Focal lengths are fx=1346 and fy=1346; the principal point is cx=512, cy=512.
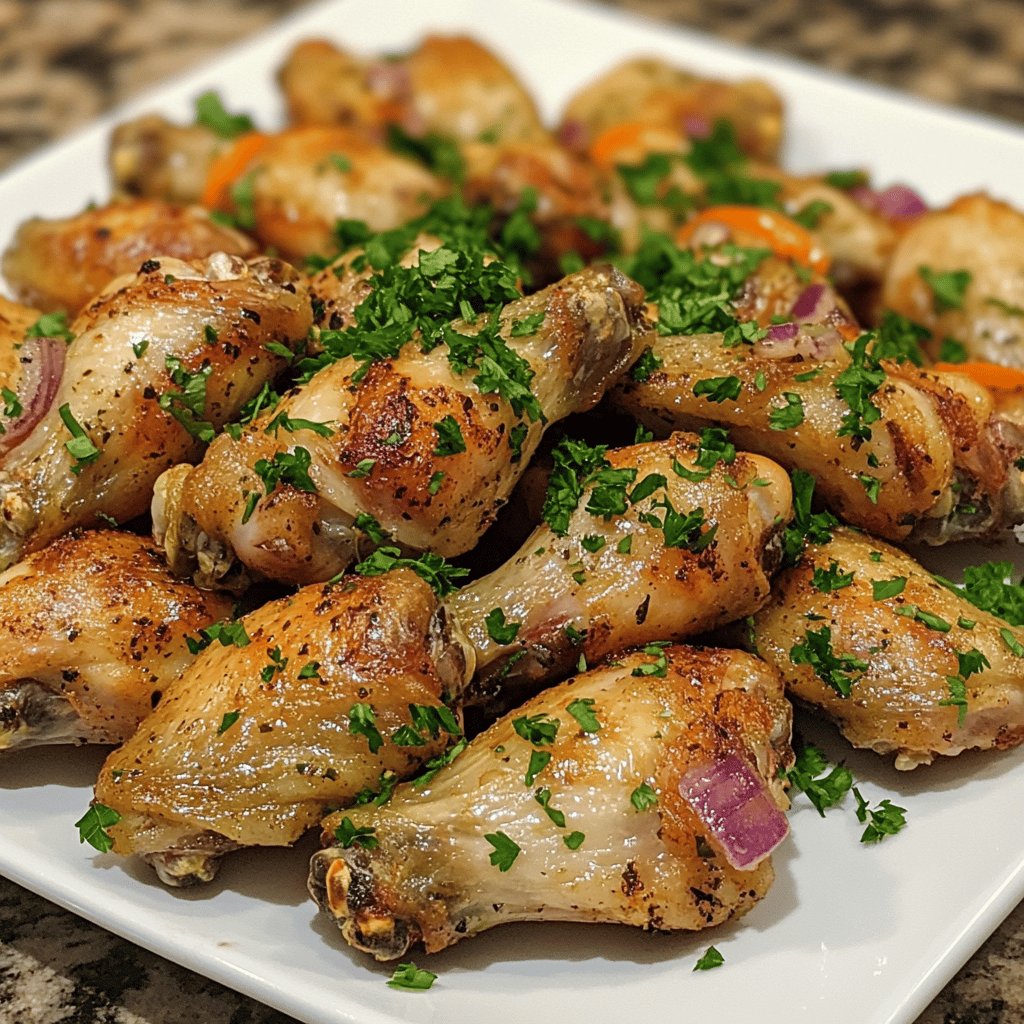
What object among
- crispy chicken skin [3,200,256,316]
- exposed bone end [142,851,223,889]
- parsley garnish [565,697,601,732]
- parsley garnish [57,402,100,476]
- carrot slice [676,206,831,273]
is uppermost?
crispy chicken skin [3,200,256,316]

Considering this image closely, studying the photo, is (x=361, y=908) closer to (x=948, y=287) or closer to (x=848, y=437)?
(x=848, y=437)

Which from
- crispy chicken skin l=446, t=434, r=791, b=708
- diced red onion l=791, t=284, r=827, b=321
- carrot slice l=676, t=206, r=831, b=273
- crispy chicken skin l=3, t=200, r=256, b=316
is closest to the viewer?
crispy chicken skin l=446, t=434, r=791, b=708

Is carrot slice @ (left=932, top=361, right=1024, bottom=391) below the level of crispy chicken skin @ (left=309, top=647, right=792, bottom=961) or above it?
above

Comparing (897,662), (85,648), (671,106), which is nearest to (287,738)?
(85,648)

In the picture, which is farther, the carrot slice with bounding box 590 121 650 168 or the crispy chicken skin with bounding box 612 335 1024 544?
the carrot slice with bounding box 590 121 650 168

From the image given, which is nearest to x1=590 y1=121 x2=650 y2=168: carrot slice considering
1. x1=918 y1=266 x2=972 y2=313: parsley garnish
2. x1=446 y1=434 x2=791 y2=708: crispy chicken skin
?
x1=918 y1=266 x2=972 y2=313: parsley garnish

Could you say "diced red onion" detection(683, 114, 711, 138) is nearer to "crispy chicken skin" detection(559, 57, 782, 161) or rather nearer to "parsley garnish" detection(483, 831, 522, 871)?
"crispy chicken skin" detection(559, 57, 782, 161)

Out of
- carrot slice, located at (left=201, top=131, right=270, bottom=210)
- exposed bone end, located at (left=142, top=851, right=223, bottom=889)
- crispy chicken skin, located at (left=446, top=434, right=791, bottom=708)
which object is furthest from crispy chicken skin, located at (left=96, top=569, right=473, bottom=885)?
carrot slice, located at (left=201, top=131, right=270, bottom=210)

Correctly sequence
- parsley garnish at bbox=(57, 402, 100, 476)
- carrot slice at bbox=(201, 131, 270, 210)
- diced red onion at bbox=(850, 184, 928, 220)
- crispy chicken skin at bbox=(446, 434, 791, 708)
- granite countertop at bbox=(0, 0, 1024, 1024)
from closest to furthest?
crispy chicken skin at bbox=(446, 434, 791, 708), parsley garnish at bbox=(57, 402, 100, 476), carrot slice at bbox=(201, 131, 270, 210), diced red onion at bbox=(850, 184, 928, 220), granite countertop at bbox=(0, 0, 1024, 1024)
